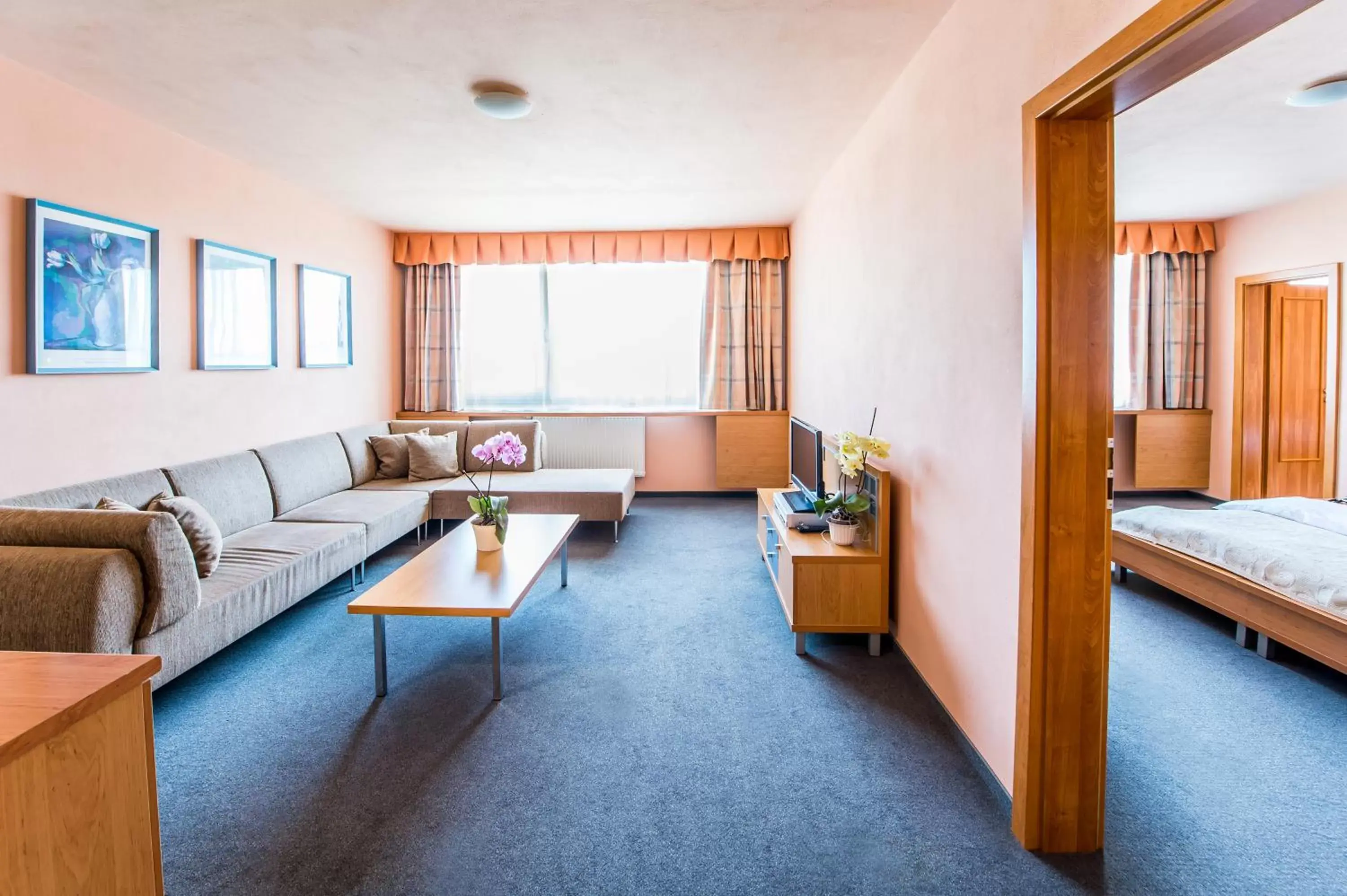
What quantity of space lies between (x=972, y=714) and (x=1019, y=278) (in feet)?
4.28

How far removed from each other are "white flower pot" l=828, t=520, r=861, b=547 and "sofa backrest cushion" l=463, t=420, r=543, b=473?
3109 mm

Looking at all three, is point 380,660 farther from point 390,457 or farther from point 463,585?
point 390,457

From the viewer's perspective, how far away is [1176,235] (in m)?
5.74

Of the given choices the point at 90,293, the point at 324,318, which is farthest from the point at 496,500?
the point at 324,318

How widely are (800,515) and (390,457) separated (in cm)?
333

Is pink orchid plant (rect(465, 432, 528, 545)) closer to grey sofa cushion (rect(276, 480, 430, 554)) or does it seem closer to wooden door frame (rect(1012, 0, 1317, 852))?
Answer: grey sofa cushion (rect(276, 480, 430, 554))

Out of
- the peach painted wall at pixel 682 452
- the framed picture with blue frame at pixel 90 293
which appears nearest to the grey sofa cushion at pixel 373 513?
the framed picture with blue frame at pixel 90 293

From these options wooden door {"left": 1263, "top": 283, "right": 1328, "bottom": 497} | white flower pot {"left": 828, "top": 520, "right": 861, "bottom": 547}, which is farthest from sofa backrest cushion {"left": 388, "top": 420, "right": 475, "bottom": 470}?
wooden door {"left": 1263, "top": 283, "right": 1328, "bottom": 497}

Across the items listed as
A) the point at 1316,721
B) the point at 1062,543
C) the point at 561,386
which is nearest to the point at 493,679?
the point at 1062,543

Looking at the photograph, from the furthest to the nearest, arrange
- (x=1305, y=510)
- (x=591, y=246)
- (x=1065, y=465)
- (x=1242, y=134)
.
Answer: (x=591, y=246) < (x=1242, y=134) < (x=1305, y=510) < (x=1065, y=465)

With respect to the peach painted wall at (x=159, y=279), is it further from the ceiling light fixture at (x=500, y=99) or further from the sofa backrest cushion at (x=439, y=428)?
the ceiling light fixture at (x=500, y=99)

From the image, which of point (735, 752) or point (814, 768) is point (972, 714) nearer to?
point (814, 768)

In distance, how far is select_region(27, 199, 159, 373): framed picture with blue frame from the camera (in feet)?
9.12

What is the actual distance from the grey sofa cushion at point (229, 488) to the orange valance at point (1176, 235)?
655cm
